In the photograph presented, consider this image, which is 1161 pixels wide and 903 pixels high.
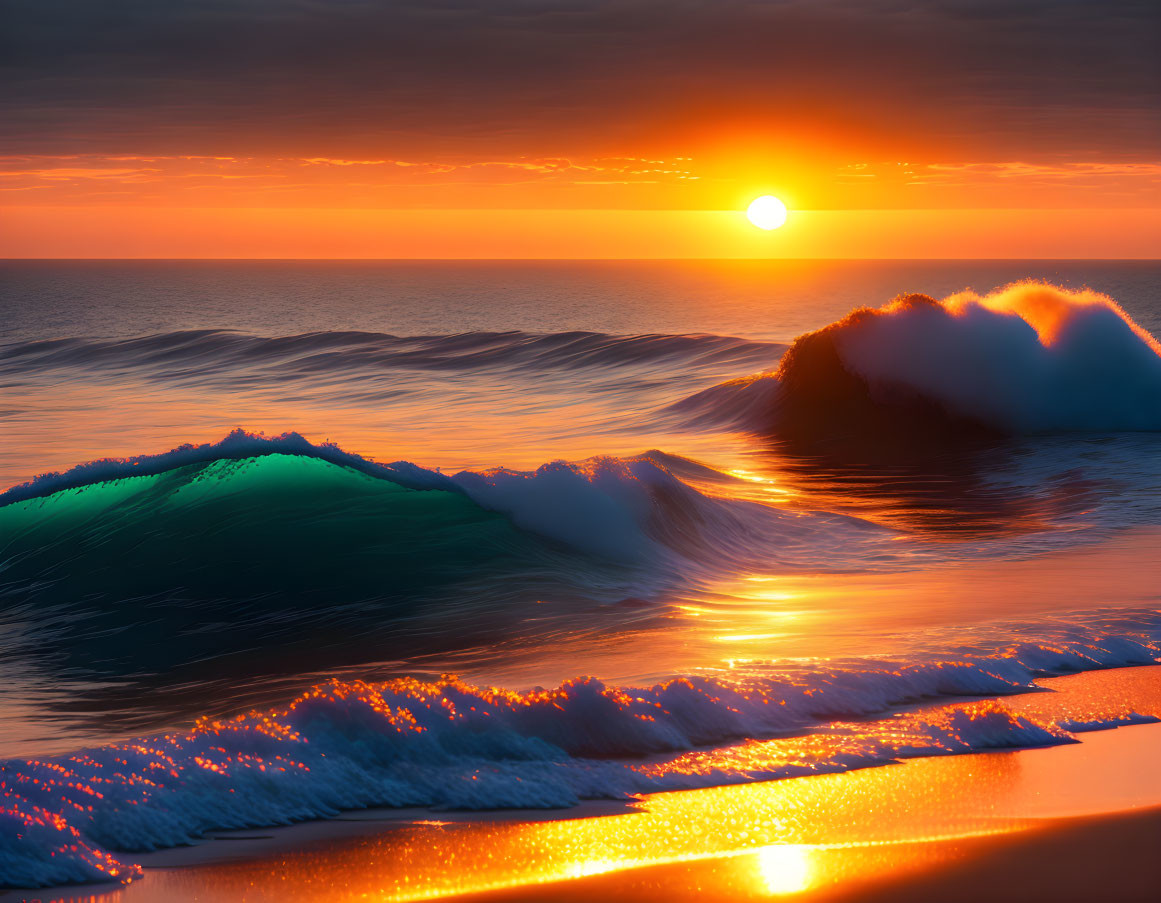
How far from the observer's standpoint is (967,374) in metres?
16.7

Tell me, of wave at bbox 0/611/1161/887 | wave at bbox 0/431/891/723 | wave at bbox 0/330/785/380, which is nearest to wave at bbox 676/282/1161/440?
wave at bbox 0/431/891/723

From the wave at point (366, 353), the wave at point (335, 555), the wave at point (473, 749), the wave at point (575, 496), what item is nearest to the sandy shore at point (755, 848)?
the wave at point (473, 749)

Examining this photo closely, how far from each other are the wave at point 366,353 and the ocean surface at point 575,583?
766cm

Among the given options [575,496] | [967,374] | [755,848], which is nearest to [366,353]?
[967,374]

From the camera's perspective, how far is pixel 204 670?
589cm

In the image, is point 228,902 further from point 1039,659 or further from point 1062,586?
point 1062,586

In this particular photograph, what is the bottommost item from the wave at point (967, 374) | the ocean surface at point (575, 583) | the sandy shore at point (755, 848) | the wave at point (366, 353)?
the sandy shore at point (755, 848)

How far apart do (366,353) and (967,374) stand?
1741cm

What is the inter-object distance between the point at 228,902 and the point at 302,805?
2.13 ft

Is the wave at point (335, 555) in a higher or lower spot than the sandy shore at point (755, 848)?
higher

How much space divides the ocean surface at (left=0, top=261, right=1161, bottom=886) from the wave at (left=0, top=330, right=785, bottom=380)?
302 inches

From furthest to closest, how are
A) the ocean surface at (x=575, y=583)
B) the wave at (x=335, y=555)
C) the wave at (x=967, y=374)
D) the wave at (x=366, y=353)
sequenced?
1. the wave at (x=366, y=353)
2. the wave at (x=967, y=374)
3. the wave at (x=335, y=555)
4. the ocean surface at (x=575, y=583)

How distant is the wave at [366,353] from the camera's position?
89.2ft

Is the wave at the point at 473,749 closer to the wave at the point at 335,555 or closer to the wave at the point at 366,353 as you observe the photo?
the wave at the point at 335,555
